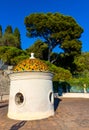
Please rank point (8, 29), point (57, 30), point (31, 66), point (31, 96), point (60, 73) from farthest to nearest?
point (8, 29), point (57, 30), point (60, 73), point (31, 66), point (31, 96)

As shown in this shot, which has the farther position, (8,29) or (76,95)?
(8,29)

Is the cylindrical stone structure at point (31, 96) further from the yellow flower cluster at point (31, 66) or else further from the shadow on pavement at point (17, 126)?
the shadow on pavement at point (17, 126)

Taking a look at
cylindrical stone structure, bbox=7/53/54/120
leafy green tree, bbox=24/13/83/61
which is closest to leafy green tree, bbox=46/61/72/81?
leafy green tree, bbox=24/13/83/61

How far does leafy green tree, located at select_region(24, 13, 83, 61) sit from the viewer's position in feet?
131

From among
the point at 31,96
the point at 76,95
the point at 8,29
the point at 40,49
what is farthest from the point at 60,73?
the point at 8,29

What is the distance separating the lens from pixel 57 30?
132 feet

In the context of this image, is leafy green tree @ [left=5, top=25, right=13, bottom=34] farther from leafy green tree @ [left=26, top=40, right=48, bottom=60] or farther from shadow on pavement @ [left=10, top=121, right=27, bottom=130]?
shadow on pavement @ [left=10, top=121, right=27, bottom=130]

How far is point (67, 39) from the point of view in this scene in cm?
3984

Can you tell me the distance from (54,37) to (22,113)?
1101 inches

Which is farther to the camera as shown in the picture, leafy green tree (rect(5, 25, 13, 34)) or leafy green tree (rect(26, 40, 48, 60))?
leafy green tree (rect(5, 25, 13, 34))

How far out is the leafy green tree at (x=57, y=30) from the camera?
3991 centimetres

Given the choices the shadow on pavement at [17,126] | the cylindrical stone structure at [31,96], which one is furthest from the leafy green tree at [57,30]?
the shadow on pavement at [17,126]

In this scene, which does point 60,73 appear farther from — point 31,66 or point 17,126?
point 17,126

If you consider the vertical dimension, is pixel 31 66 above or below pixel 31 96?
above
